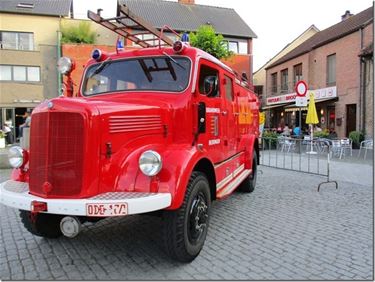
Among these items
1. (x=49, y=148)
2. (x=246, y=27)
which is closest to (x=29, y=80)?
(x=246, y=27)

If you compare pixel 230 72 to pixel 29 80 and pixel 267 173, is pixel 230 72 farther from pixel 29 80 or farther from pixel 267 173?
pixel 29 80

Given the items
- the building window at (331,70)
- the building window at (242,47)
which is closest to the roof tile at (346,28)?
the building window at (331,70)

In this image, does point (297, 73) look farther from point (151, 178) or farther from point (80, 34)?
point (151, 178)

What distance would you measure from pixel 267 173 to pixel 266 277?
711 centimetres

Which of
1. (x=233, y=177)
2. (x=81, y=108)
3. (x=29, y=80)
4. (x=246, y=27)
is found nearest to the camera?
(x=81, y=108)

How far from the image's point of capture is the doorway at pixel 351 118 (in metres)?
20.6

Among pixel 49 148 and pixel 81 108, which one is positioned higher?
pixel 81 108

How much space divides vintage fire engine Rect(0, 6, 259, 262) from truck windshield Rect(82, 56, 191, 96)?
0.01 meters

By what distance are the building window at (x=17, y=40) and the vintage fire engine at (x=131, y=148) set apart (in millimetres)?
25633

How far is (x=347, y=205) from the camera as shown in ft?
21.7

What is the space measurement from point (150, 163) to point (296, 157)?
1203 centimetres

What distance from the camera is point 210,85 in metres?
4.97

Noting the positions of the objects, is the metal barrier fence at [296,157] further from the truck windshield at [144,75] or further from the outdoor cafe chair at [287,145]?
the truck windshield at [144,75]

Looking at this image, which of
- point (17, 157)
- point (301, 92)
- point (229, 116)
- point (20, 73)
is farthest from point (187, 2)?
point (17, 157)
